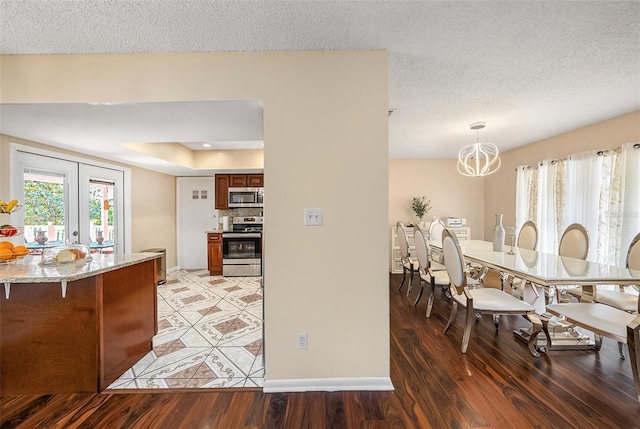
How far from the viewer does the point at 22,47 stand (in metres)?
1.78

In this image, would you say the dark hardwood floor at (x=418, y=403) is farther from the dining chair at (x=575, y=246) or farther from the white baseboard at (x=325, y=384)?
the dining chair at (x=575, y=246)

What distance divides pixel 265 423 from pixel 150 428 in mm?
667

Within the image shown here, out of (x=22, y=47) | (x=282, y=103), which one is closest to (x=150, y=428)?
(x=282, y=103)

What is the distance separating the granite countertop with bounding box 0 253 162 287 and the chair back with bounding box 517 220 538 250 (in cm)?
441

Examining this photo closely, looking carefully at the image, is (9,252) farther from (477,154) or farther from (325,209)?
(477,154)

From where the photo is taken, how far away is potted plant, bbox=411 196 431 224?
5.28 metres

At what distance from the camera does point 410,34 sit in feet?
5.44

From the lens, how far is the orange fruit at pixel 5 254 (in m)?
1.89

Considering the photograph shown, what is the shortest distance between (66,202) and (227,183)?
2441mm

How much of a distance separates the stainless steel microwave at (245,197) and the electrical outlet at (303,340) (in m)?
3.73

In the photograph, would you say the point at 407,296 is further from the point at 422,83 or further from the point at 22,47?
the point at 22,47

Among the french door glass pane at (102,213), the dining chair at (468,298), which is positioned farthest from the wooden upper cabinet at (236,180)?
the dining chair at (468,298)

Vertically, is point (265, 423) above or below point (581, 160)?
below

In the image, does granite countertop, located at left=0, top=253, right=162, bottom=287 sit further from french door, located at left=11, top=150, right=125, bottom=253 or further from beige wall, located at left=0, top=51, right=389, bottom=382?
beige wall, located at left=0, top=51, right=389, bottom=382
